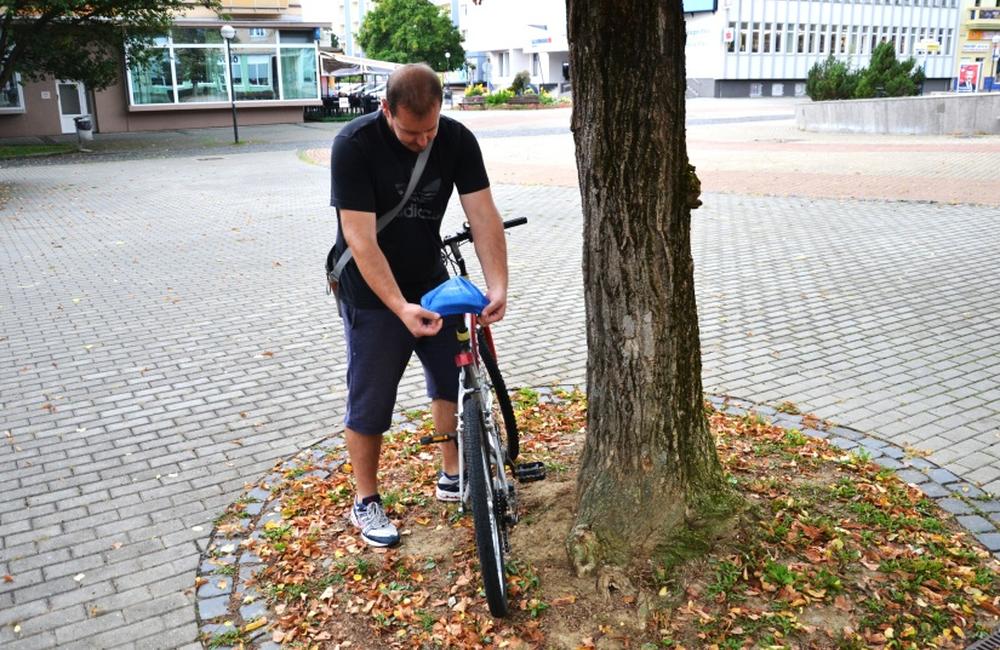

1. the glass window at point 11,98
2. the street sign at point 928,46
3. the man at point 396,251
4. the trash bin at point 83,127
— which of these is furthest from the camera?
the street sign at point 928,46

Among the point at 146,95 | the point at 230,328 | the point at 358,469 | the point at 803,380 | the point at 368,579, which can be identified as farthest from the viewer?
the point at 146,95

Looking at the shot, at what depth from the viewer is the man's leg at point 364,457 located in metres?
3.79

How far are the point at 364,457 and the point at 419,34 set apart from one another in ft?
238

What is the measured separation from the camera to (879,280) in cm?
863

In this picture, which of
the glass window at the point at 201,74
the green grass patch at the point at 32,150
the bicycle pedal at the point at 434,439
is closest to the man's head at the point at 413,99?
the bicycle pedal at the point at 434,439

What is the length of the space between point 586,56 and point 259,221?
437 inches

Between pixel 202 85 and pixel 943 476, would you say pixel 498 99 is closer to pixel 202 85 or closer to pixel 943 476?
pixel 202 85

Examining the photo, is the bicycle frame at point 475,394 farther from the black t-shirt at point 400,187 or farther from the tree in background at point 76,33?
the tree in background at point 76,33

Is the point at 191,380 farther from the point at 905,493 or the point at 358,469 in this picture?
the point at 905,493

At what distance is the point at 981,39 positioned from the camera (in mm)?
A: 79188

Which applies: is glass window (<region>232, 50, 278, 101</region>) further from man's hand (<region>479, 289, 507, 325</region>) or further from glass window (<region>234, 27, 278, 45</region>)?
man's hand (<region>479, 289, 507, 325</region>)

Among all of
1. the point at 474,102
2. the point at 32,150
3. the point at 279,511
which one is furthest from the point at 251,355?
the point at 474,102

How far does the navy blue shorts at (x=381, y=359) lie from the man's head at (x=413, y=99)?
720 millimetres

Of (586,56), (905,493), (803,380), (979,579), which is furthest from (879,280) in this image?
(586,56)
